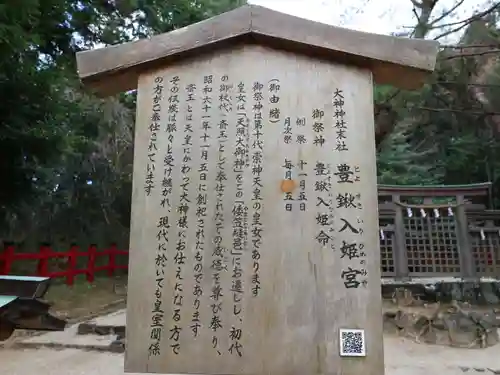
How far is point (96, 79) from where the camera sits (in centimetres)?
271

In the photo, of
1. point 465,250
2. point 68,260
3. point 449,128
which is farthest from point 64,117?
point 449,128

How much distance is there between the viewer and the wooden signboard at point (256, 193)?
2227mm

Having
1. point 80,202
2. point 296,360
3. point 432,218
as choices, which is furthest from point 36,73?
point 432,218

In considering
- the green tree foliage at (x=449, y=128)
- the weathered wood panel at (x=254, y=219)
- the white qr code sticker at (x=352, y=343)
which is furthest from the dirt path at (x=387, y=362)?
the green tree foliage at (x=449, y=128)

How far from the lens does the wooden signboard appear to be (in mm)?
2227

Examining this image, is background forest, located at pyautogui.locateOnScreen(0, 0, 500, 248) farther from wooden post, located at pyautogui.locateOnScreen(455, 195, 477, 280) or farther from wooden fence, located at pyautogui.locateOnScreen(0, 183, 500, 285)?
wooden post, located at pyautogui.locateOnScreen(455, 195, 477, 280)

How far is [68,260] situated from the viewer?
11.5m

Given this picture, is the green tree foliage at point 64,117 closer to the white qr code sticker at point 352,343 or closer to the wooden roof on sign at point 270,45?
the wooden roof on sign at point 270,45

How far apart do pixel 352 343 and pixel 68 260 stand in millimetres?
10730

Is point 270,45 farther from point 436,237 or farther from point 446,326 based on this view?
point 436,237

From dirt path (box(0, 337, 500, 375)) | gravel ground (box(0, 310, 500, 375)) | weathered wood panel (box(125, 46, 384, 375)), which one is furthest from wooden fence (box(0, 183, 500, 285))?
weathered wood panel (box(125, 46, 384, 375))

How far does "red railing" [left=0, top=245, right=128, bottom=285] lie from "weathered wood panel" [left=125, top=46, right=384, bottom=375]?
742 cm

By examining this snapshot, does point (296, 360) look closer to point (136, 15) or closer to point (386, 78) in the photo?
point (386, 78)

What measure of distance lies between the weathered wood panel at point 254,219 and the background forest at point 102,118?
2.56 metres
